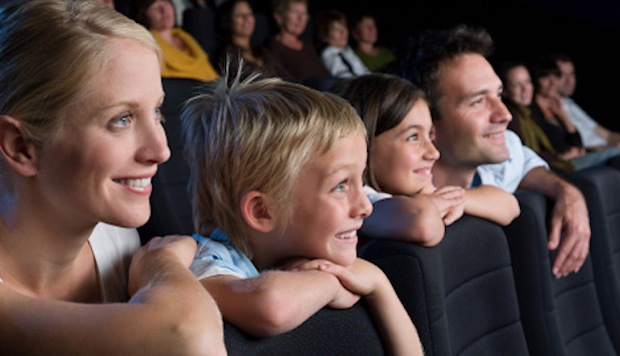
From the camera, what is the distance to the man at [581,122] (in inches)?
164

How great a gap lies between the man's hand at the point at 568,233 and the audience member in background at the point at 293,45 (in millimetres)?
2330

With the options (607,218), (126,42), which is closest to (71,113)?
(126,42)

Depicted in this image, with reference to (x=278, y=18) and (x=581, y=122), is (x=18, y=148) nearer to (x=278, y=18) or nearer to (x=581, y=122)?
(x=278, y=18)

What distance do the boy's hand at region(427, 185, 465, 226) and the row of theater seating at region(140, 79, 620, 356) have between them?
15 millimetres

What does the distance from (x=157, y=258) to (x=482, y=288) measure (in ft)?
2.01

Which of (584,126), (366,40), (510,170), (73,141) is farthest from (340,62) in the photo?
(73,141)

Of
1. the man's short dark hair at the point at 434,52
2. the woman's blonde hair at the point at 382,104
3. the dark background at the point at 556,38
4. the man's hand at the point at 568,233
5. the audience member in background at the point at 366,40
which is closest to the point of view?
the woman's blonde hair at the point at 382,104

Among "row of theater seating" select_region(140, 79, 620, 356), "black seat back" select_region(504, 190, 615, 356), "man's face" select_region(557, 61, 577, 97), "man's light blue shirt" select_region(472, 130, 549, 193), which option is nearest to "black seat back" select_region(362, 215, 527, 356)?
"row of theater seating" select_region(140, 79, 620, 356)

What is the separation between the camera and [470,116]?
1.60m

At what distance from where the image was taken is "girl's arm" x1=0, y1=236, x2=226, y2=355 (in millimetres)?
625

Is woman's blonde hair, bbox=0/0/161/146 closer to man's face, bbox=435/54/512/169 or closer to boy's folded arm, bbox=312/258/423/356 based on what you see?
boy's folded arm, bbox=312/258/423/356

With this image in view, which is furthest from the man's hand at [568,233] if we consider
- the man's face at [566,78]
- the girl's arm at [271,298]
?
the man's face at [566,78]

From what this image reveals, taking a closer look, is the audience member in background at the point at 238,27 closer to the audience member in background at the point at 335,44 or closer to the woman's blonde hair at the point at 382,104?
the audience member in background at the point at 335,44

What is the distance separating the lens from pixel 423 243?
104 cm
